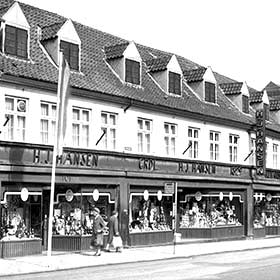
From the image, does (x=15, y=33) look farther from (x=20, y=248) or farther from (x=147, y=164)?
(x=147, y=164)

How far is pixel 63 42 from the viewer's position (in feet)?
81.6

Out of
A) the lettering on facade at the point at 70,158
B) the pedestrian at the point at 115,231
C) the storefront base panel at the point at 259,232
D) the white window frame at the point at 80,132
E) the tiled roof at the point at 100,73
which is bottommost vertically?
the storefront base panel at the point at 259,232

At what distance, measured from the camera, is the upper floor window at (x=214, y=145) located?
32094 mm

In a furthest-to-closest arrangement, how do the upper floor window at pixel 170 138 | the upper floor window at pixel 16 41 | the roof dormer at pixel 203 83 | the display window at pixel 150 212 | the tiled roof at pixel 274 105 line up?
the tiled roof at pixel 274 105 → the roof dormer at pixel 203 83 → the upper floor window at pixel 170 138 → the display window at pixel 150 212 → the upper floor window at pixel 16 41

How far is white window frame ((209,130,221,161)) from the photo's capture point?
105 feet

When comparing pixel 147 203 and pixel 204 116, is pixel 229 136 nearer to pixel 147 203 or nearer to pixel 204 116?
pixel 204 116

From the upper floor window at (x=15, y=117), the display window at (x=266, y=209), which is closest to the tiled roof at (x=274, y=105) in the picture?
the display window at (x=266, y=209)

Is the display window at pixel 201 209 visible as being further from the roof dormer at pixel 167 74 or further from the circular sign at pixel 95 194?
the circular sign at pixel 95 194

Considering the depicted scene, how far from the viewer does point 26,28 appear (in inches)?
910

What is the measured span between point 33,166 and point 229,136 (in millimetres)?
15173

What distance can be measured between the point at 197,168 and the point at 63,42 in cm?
999

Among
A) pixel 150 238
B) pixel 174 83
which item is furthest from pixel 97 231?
pixel 174 83

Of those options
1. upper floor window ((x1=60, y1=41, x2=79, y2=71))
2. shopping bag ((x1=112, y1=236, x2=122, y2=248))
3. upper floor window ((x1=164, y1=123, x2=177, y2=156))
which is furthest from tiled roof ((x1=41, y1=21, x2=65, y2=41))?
shopping bag ((x1=112, y1=236, x2=122, y2=248))

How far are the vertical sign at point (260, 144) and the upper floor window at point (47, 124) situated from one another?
15152 millimetres
